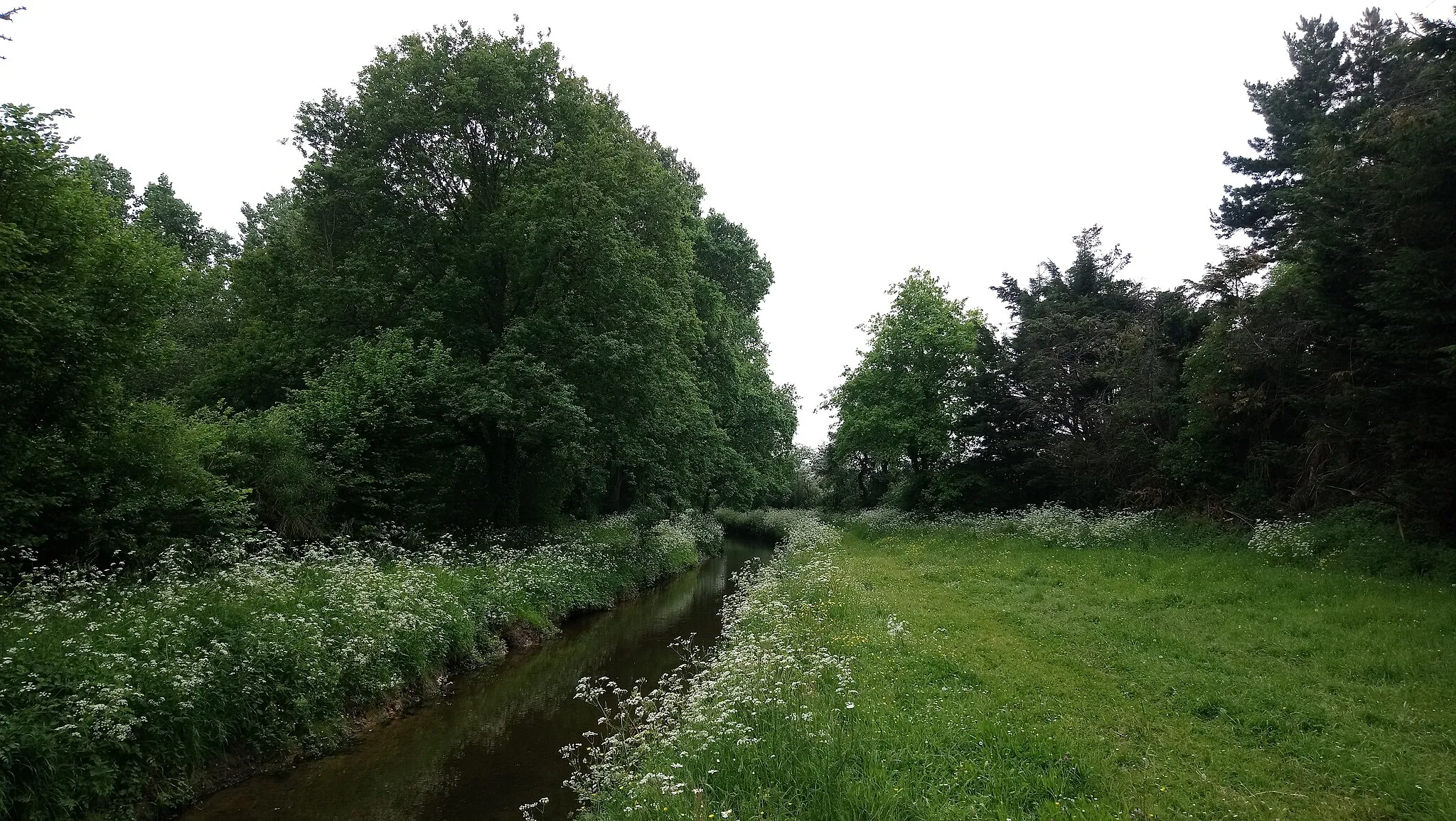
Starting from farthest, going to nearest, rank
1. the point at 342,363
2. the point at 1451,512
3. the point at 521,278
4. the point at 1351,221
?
the point at 521,278, the point at 342,363, the point at 1351,221, the point at 1451,512

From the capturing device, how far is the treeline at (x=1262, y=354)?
11.4 m

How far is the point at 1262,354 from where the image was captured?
666 inches

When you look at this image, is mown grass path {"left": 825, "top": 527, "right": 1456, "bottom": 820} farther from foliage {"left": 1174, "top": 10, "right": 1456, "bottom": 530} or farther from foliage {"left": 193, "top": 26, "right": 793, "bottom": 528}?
foliage {"left": 193, "top": 26, "right": 793, "bottom": 528}

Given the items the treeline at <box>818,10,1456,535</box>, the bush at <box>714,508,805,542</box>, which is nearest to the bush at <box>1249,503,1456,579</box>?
the treeline at <box>818,10,1456,535</box>

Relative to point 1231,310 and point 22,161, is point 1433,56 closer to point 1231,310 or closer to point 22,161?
point 1231,310

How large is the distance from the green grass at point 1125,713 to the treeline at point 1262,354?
12.7 feet

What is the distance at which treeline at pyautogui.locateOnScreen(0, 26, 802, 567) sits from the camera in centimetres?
1315

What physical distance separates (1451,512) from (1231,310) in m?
8.30

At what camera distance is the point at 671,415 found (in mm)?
23062

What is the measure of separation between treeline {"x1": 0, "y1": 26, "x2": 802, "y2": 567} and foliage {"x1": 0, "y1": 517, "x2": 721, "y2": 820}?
2.29m

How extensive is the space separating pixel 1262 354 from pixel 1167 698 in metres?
13.3

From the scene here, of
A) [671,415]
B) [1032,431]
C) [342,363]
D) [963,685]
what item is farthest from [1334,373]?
[342,363]

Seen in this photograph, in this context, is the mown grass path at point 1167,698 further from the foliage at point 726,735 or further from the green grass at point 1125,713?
the foliage at point 726,735

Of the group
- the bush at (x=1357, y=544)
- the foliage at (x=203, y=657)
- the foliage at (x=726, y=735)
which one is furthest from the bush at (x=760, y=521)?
the foliage at (x=726, y=735)
